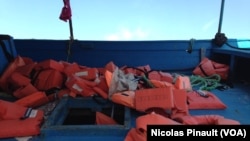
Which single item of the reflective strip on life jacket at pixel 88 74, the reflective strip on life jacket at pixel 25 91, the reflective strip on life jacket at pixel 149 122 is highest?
the reflective strip on life jacket at pixel 88 74

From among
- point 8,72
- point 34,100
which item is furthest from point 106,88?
point 8,72

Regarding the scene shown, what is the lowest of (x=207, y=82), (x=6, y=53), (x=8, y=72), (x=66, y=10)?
(x=207, y=82)

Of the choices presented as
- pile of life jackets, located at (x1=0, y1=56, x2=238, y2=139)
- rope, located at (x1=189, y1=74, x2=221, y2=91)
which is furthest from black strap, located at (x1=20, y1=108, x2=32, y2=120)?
rope, located at (x1=189, y1=74, x2=221, y2=91)

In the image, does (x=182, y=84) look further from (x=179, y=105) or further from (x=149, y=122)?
(x=149, y=122)

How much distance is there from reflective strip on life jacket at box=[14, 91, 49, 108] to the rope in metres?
1.81

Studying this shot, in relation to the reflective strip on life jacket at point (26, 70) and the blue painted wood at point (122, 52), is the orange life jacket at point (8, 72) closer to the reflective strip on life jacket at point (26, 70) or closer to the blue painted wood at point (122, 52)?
the reflective strip on life jacket at point (26, 70)

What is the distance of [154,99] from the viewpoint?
2117mm

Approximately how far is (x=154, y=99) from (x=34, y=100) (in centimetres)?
115

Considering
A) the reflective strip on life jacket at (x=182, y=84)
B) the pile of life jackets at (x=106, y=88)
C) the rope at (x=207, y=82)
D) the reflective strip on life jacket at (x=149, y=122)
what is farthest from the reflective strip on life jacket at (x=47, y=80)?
the rope at (x=207, y=82)

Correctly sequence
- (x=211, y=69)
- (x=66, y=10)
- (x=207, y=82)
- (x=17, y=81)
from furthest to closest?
(x=66, y=10), (x=211, y=69), (x=207, y=82), (x=17, y=81)

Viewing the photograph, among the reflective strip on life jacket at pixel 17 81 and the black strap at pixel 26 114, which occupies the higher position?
the reflective strip on life jacket at pixel 17 81

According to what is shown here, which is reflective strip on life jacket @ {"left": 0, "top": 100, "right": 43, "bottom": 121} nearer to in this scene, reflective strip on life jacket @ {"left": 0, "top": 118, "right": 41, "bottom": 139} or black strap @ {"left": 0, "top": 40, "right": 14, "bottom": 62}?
reflective strip on life jacket @ {"left": 0, "top": 118, "right": 41, "bottom": 139}

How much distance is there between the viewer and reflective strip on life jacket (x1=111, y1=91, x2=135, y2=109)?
223 cm

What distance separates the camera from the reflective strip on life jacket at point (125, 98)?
2.23m
